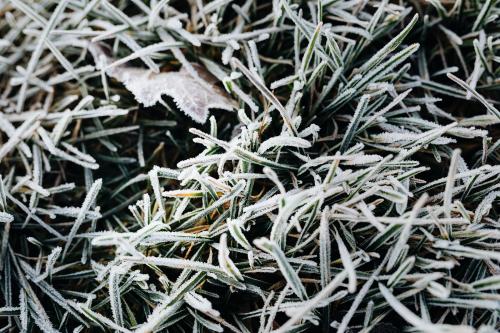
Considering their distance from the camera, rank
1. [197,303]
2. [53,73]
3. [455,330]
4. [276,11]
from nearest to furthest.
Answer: [455,330]
[197,303]
[276,11]
[53,73]

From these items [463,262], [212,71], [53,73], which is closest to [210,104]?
[212,71]

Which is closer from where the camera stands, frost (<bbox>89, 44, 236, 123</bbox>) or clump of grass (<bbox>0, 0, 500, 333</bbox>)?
clump of grass (<bbox>0, 0, 500, 333</bbox>)

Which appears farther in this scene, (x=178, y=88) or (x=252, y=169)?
(x=178, y=88)

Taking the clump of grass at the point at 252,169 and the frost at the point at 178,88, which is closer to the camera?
the clump of grass at the point at 252,169

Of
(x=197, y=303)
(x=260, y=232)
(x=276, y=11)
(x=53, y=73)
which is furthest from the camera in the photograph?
(x=53, y=73)

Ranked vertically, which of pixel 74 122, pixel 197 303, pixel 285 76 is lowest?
pixel 197 303

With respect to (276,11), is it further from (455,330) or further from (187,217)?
(455,330)

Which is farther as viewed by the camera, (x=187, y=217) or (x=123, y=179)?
(x=123, y=179)

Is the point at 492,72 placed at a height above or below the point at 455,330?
above
